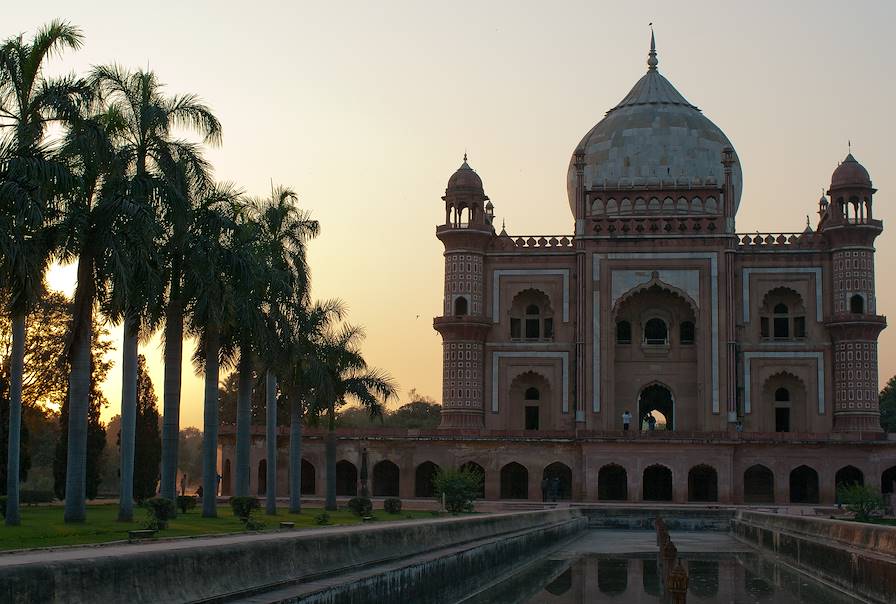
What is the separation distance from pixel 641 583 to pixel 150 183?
1204cm

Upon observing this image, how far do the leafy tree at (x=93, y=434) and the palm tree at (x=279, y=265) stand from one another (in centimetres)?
701

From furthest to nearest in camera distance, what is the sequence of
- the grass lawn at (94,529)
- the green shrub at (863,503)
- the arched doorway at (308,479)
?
the arched doorway at (308,479), the green shrub at (863,503), the grass lawn at (94,529)

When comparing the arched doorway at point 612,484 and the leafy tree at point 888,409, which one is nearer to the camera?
the arched doorway at point 612,484

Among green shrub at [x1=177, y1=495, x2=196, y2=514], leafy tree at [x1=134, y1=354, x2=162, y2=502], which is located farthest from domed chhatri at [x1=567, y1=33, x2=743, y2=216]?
green shrub at [x1=177, y1=495, x2=196, y2=514]

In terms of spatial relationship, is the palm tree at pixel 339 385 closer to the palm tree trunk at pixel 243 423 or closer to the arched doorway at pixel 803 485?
the palm tree trunk at pixel 243 423

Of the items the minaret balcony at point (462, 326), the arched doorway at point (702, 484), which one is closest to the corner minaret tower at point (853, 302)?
the arched doorway at point (702, 484)

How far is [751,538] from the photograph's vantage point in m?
28.5

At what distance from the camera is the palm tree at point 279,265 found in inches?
1220

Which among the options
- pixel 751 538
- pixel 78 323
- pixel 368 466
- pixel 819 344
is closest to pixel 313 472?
pixel 368 466

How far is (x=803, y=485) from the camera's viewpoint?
1998 inches

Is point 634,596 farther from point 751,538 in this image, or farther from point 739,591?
point 751,538

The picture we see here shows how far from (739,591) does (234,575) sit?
31.3 feet

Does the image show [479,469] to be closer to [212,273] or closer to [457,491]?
[457,491]

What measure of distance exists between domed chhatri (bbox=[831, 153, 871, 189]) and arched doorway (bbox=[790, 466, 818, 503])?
12.0 metres
